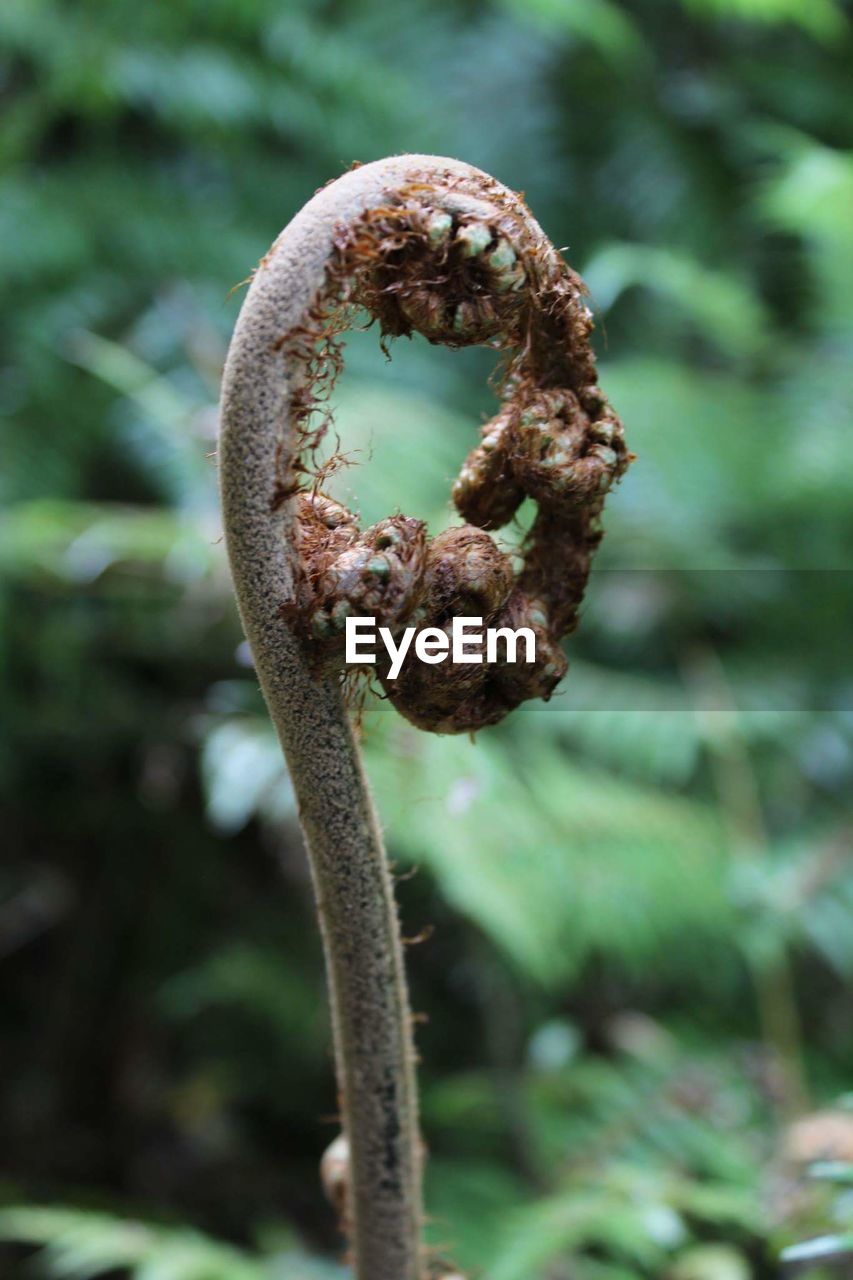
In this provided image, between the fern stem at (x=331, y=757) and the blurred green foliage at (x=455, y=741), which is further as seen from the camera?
the blurred green foliage at (x=455, y=741)

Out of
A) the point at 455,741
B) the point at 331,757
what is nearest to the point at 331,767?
the point at 331,757

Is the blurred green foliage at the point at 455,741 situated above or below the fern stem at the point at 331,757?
above

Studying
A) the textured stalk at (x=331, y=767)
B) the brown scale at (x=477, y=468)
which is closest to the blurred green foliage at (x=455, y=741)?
the textured stalk at (x=331, y=767)

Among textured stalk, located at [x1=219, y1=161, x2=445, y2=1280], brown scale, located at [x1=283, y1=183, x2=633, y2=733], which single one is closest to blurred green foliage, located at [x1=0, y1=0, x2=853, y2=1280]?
textured stalk, located at [x1=219, y1=161, x2=445, y2=1280]

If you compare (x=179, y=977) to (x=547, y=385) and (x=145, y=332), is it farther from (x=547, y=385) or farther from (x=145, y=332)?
(x=547, y=385)

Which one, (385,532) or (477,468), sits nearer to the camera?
(385,532)

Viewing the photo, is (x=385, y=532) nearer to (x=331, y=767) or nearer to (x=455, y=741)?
(x=331, y=767)

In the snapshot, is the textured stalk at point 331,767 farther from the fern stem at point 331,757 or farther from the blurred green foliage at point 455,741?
the blurred green foliage at point 455,741

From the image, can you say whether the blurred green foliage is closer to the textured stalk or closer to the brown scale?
the textured stalk
